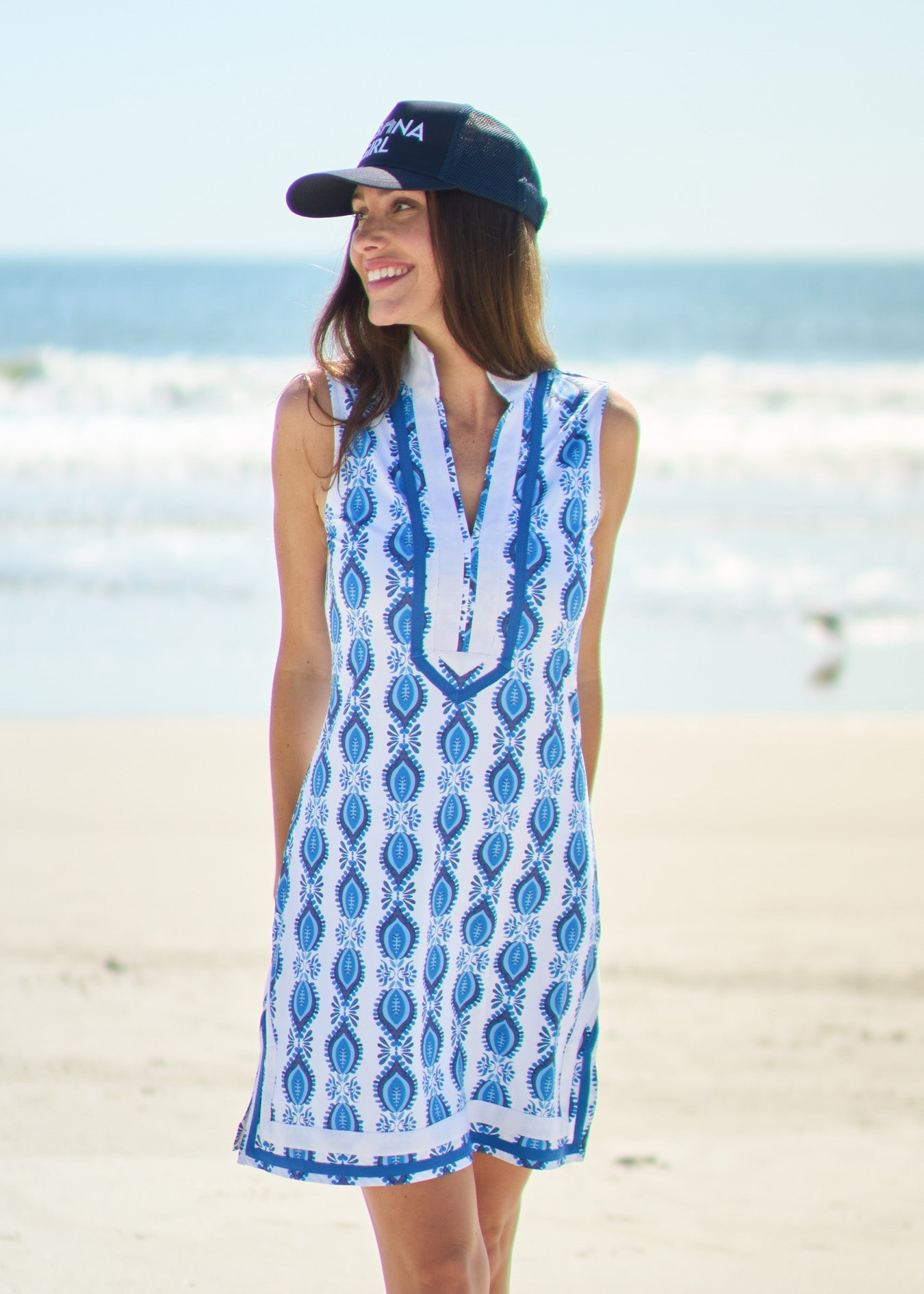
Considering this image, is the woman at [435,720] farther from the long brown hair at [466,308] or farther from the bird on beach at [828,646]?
the bird on beach at [828,646]

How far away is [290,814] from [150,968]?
2.64 m

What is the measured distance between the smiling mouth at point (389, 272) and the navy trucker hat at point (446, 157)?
0.11 metres

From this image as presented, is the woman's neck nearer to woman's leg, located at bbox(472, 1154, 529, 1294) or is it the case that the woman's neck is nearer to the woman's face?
the woman's face

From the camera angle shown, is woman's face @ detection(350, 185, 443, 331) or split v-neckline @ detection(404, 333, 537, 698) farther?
woman's face @ detection(350, 185, 443, 331)

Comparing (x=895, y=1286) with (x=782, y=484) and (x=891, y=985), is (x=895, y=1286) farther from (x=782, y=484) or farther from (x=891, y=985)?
(x=782, y=484)

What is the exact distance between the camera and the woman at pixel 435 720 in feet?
6.39

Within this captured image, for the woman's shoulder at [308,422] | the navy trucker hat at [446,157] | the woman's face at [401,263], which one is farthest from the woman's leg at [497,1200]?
the navy trucker hat at [446,157]

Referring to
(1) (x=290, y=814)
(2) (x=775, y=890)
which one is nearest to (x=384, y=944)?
(1) (x=290, y=814)

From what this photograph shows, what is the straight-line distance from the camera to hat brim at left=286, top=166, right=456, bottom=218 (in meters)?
2.07

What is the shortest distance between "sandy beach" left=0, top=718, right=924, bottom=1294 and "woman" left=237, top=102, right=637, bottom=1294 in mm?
1072

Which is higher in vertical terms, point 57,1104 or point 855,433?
point 855,433

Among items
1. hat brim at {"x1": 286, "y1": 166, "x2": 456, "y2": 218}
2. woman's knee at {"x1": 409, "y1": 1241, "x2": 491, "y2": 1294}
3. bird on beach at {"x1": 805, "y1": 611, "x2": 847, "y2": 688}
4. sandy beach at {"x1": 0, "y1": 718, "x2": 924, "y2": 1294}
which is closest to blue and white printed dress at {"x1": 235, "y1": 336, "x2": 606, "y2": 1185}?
woman's knee at {"x1": 409, "y1": 1241, "x2": 491, "y2": 1294}

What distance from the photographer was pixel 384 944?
76.5 inches

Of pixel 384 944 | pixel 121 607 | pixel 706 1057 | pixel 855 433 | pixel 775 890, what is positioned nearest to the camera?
pixel 384 944
